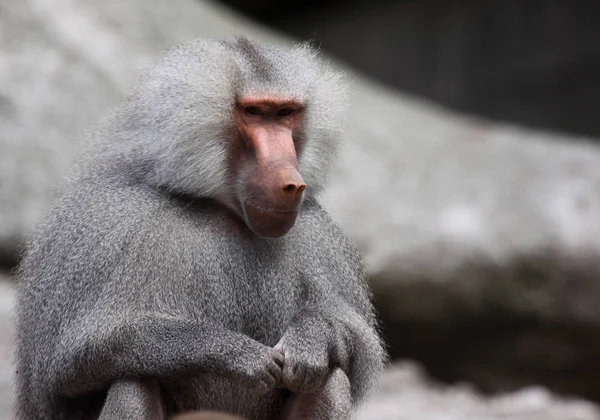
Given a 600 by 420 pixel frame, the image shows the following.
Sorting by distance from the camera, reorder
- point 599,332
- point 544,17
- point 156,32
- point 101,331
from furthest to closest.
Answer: point 544,17 → point 156,32 → point 599,332 → point 101,331

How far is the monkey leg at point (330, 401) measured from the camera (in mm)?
4113

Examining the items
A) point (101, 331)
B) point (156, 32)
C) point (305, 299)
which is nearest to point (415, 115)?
point (156, 32)

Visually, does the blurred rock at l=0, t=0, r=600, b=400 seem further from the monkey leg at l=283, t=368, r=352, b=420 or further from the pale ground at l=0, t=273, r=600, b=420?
the monkey leg at l=283, t=368, r=352, b=420

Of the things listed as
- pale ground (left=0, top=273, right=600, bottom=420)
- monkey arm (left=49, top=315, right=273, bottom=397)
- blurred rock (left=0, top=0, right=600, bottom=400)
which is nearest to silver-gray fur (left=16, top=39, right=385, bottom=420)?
monkey arm (left=49, top=315, right=273, bottom=397)

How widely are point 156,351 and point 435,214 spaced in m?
4.11

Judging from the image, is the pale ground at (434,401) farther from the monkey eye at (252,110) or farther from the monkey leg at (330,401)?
the monkey eye at (252,110)

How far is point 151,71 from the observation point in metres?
4.29

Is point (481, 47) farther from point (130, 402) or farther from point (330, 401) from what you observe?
point (130, 402)

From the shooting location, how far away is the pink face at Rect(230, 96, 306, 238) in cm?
→ 393

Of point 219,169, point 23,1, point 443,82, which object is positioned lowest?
point 443,82

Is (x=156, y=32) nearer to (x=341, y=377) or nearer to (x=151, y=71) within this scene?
(x=151, y=71)

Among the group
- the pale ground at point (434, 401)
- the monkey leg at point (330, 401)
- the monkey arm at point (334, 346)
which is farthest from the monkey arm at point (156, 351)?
the pale ground at point (434, 401)

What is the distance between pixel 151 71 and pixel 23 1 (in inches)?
162

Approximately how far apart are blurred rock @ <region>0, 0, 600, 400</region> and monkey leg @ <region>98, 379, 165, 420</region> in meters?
3.53
